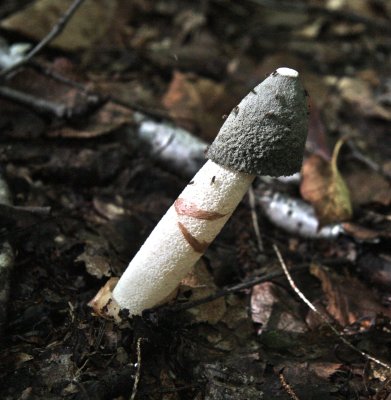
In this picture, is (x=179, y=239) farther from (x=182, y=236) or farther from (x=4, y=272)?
(x=4, y=272)

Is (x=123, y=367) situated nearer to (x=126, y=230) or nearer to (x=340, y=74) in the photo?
(x=126, y=230)

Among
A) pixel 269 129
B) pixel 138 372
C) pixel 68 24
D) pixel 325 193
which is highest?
pixel 269 129

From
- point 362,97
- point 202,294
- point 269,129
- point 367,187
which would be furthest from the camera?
point 362,97

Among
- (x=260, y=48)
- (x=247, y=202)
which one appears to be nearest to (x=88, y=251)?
(x=247, y=202)

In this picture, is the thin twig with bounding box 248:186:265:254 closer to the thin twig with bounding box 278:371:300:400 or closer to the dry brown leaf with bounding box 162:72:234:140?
the dry brown leaf with bounding box 162:72:234:140

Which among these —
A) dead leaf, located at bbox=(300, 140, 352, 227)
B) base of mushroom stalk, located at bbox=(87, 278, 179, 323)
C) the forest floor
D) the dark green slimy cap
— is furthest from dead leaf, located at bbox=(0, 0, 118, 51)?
the dark green slimy cap

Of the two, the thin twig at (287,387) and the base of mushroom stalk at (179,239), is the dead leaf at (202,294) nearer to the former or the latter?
the base of mushroom stalk at (179,239)

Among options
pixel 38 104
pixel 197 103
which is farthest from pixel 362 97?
pixel 38 104

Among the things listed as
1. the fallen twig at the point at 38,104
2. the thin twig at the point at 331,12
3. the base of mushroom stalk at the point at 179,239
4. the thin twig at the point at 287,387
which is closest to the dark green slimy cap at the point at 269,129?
the base of mushroom stalk at the point at 179,239
